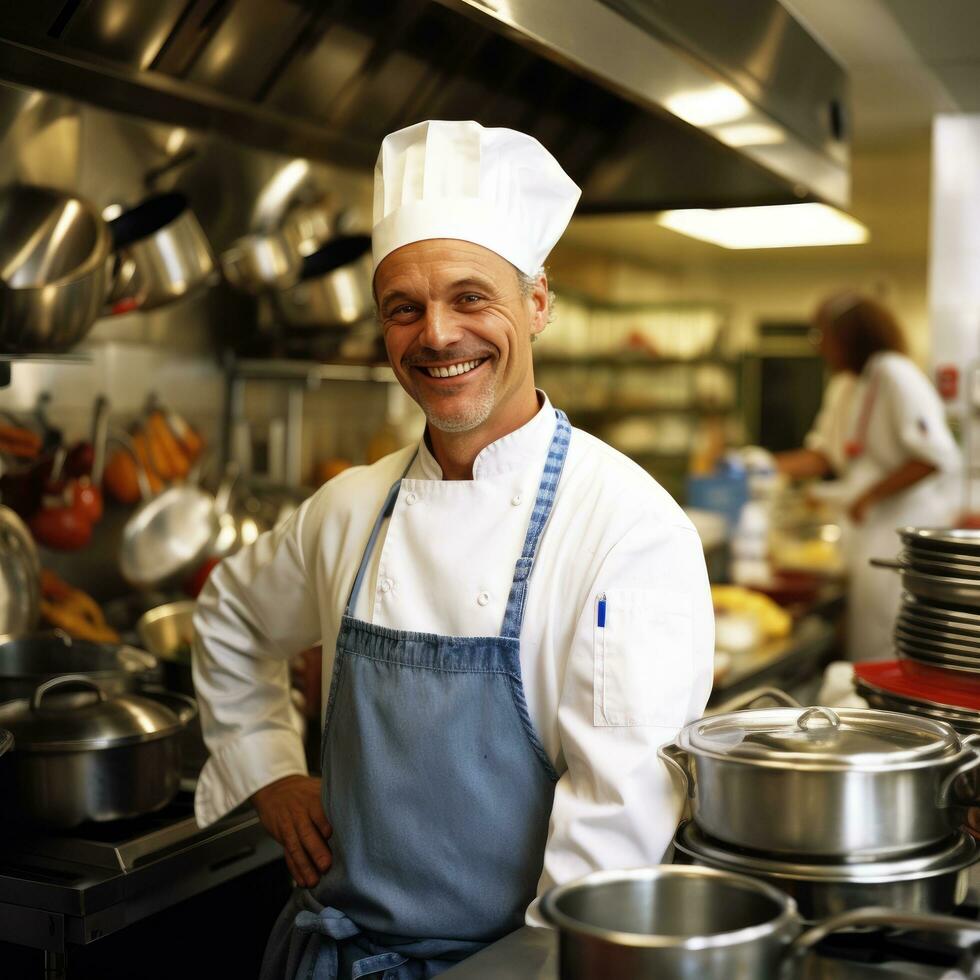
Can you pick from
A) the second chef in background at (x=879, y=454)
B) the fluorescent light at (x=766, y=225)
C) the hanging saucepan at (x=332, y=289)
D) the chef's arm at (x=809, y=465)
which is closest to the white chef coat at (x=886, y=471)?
the second chef in background at (x=879, y=454)

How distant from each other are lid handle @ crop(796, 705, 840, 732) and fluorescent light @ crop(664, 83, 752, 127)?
1219 mm

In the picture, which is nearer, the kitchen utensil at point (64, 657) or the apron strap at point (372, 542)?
the apron strap at point (372, 542)

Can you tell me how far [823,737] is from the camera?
45.5 inches

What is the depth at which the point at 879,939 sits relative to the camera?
1.09m

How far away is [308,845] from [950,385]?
3481 millimetres

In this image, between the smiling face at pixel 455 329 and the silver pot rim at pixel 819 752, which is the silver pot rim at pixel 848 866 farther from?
the smiling face at pixel 455 329

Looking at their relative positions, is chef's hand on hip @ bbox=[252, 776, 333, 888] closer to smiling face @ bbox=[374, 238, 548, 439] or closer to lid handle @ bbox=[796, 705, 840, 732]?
smiling face @ bbox=[374, 238, 548, 439]

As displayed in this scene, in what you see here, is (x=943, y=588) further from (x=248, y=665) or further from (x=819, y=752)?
(x=248, y=665)

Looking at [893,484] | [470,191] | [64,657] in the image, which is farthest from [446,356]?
[893,484]

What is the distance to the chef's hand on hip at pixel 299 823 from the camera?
4.99 feet

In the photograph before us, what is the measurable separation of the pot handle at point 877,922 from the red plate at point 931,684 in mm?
697

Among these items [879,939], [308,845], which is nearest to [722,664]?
[308,845]

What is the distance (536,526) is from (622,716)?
9.9 inches

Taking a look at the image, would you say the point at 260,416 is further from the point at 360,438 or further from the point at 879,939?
the point at 879,939
